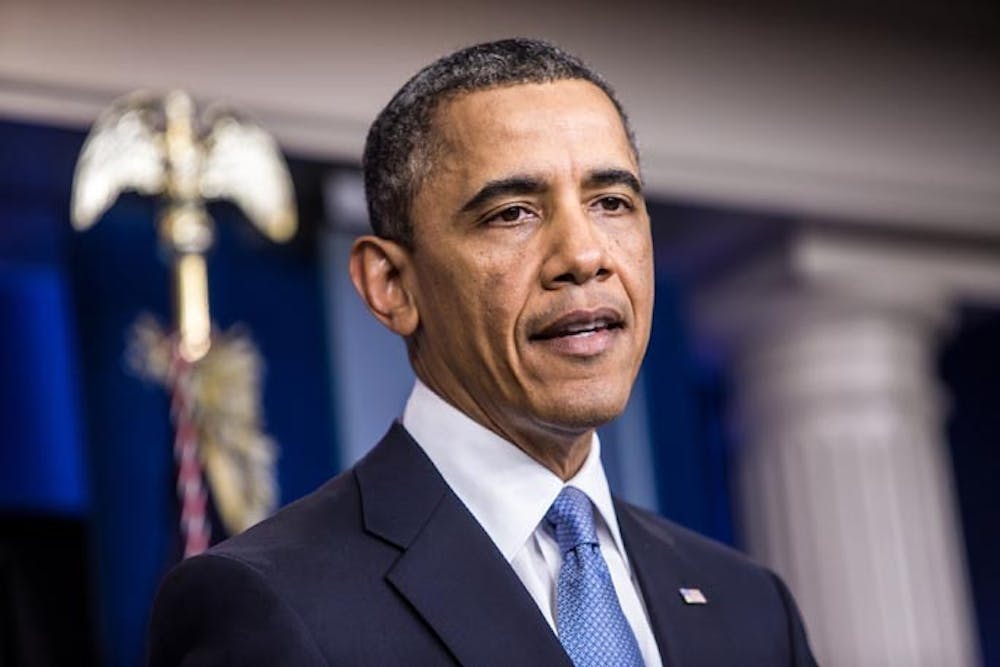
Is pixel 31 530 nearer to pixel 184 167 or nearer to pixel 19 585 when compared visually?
pixel 19 585

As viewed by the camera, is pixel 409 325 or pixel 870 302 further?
pixel 870 302

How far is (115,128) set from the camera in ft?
13.4

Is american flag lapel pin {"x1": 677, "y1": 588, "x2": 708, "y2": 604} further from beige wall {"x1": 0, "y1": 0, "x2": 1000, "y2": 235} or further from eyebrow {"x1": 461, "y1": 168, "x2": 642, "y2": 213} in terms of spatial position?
beige wall {"x1": 0, "y1": 0, "x2": 1000, "y2": 235}

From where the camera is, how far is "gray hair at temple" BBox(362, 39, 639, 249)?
1.70 meters

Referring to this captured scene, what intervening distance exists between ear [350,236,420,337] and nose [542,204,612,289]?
17 cm

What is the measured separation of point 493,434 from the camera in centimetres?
167

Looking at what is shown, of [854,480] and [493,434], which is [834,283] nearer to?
[854,480]

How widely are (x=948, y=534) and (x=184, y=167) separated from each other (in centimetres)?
252

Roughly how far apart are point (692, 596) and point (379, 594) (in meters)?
0.33

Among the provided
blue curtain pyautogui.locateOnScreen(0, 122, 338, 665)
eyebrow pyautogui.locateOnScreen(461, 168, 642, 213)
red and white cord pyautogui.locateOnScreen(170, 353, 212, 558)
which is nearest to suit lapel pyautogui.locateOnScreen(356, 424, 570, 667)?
eyebrow pyautogui.locateOnScreen(461, 168, 642, 213)

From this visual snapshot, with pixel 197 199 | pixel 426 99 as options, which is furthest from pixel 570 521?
pixel 197 199

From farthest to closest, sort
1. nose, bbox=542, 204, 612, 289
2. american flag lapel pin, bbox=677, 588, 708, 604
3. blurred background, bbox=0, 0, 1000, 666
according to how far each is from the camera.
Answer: blurred background, bbox=0, 0, 1000, 666 < american flag lapel pin, bbox=677, 588, 708, 604 < nose, bbox=542, 204, 612, 289

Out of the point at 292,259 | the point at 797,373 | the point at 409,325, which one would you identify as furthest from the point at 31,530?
the point at 409,325

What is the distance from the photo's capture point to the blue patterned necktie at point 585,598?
1.58 meters
